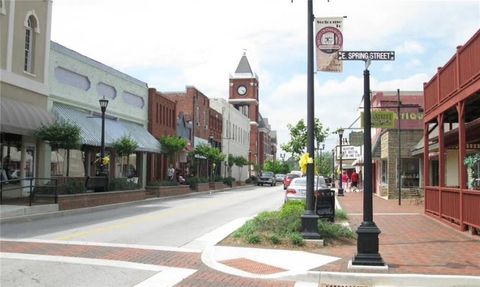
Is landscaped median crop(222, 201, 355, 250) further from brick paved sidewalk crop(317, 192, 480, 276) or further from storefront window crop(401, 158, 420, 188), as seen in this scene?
storefront window crop(401, 158, 420, 188)

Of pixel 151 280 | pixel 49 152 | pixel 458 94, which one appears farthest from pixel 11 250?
pixel 49 152

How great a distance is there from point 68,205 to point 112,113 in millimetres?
13685

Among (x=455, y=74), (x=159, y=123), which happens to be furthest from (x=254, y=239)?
(x=159, y=123)

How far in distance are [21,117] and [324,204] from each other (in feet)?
43.1

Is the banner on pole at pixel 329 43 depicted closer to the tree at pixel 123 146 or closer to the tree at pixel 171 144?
the tree at pixel 123 146

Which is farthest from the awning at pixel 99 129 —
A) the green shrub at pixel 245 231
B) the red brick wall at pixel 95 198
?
the green shrub at pixel 245 231

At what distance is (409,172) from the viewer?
33188 millimetres

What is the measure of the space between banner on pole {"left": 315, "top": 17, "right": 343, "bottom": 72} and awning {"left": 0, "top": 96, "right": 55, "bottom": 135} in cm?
1367

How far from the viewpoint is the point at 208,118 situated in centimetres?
6003

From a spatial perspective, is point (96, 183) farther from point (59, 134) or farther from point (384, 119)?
point (384, 119)

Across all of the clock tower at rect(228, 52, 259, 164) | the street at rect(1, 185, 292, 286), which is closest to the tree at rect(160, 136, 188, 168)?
the street at rect(1, 185, 292, 286)

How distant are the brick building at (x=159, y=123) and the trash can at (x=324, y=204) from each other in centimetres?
2495

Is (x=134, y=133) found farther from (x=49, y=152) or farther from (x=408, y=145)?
(x=408, y=145)

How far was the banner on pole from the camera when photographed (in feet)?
40.2
